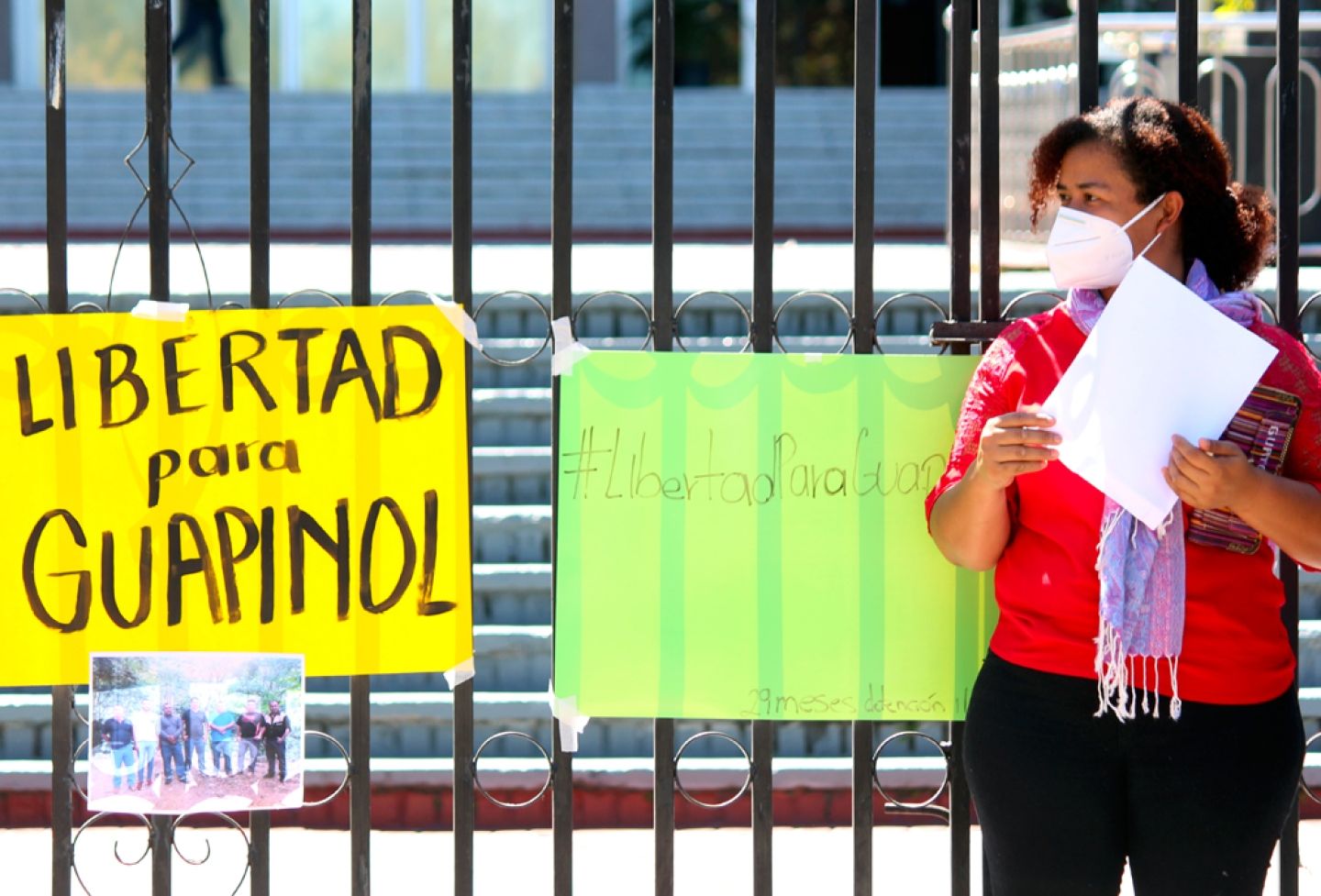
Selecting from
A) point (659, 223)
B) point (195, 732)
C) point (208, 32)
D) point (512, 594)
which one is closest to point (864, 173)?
point (659, 223)

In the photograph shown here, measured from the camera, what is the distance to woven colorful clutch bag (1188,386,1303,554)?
2541mm

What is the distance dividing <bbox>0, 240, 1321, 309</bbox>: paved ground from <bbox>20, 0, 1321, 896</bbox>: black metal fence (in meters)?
2.87

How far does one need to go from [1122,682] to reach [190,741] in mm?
1772

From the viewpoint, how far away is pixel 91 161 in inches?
535

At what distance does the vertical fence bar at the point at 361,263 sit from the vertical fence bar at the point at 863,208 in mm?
927

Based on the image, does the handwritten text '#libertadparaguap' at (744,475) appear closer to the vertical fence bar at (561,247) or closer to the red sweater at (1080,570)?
the vertical fence bar at (561,247)

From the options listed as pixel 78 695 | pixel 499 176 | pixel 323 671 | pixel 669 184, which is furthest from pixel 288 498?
pixel 499 176

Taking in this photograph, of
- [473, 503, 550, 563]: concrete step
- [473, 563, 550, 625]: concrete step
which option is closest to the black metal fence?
[473, 563, 550, 625]: concrete step

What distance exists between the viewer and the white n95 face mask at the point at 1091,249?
260 centimetres

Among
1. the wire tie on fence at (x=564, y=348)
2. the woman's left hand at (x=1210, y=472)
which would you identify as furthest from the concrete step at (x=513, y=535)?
the woman's left hand at (x=1210, y=472)

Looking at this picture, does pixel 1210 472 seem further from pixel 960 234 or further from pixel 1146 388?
pixel 960 234

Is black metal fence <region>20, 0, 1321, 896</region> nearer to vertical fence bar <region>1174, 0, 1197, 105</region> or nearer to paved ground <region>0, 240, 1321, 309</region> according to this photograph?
vertical fence bar <region>1174, 0, 1197, 105</region>

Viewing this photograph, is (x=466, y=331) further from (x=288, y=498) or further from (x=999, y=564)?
(x=999, y=564)

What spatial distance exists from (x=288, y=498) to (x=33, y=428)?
505mm
